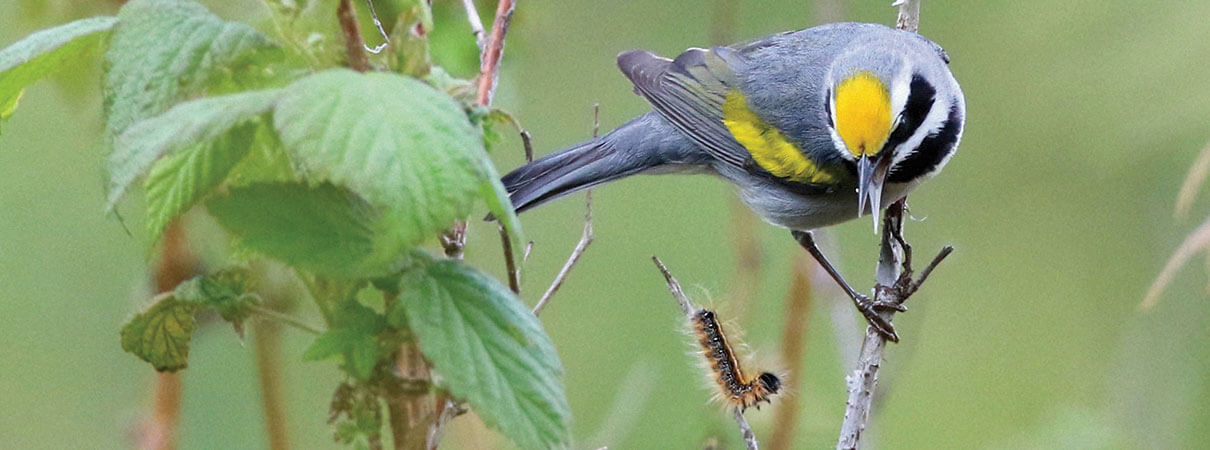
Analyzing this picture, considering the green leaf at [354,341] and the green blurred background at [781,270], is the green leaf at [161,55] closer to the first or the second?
the green leaf at [354,341]

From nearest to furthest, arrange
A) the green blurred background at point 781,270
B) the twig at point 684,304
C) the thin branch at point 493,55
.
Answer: the thin branch at point 493,55 < the twig at point 684,304 < the green blurred background at point 781,270

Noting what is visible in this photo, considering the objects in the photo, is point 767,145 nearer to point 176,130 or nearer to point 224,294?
point 224,294

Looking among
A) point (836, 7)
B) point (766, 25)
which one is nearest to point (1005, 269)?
point (766, 25)

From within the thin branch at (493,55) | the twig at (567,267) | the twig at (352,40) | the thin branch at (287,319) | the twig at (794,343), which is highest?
the twig at (352,40)

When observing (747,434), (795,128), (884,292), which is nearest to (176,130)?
(747,434)

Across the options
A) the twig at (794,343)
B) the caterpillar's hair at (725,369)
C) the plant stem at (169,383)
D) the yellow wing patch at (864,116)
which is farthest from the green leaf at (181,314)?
the yellow wing patch at (864,116)

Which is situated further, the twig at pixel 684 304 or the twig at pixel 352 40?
the twig at pixel 684 304
